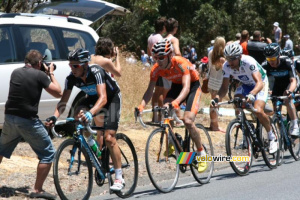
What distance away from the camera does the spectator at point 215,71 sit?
1348cm

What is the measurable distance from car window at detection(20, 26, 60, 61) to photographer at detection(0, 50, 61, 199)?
264 cm

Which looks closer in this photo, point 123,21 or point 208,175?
point 208,175

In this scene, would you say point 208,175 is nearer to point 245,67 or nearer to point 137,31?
point 245,67

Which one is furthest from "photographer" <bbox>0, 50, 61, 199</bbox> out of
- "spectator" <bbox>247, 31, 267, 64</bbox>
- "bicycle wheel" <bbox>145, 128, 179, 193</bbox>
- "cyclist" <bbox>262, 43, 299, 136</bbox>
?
"spectator" <bbox>247, 31, 267, 64</bbox>

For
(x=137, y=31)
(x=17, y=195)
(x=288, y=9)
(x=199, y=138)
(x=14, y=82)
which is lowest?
(x=17, y=195)

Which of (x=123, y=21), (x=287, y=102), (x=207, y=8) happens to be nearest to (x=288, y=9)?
(x=207, y=8)

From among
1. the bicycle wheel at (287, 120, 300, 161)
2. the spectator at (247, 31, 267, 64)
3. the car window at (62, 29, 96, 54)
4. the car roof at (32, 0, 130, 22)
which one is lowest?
the bicycle wheel at (287, 120, 300, 161)

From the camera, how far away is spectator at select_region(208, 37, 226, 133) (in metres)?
13.5

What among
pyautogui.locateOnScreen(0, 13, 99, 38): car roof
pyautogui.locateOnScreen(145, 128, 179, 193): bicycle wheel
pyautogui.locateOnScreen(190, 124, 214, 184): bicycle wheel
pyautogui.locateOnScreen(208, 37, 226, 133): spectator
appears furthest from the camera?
pyautogui.locateOnScreen(208, 37, 226, 133): spectator

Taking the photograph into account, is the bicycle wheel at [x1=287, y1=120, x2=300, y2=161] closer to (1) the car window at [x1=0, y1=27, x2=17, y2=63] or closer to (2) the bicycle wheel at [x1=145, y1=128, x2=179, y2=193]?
(2) the bicycle wheel at [x1=145, y1=128, x2=179, y2=193]

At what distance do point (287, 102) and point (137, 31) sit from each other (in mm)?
21962

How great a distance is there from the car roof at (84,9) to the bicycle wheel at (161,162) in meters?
4.16

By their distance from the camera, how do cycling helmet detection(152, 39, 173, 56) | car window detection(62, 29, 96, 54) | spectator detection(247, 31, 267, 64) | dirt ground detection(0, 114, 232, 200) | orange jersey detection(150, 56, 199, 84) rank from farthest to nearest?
spectator detection(247, 31, 267, 64) < car window detection(62, 29, 96, 54) < orange jersey detection(150, 56, 199, 84) < cycling helmet detection(152, 39, 173, 56) < dirt ground detection(0, 114, 232, 200)

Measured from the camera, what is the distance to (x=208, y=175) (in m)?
9.64
